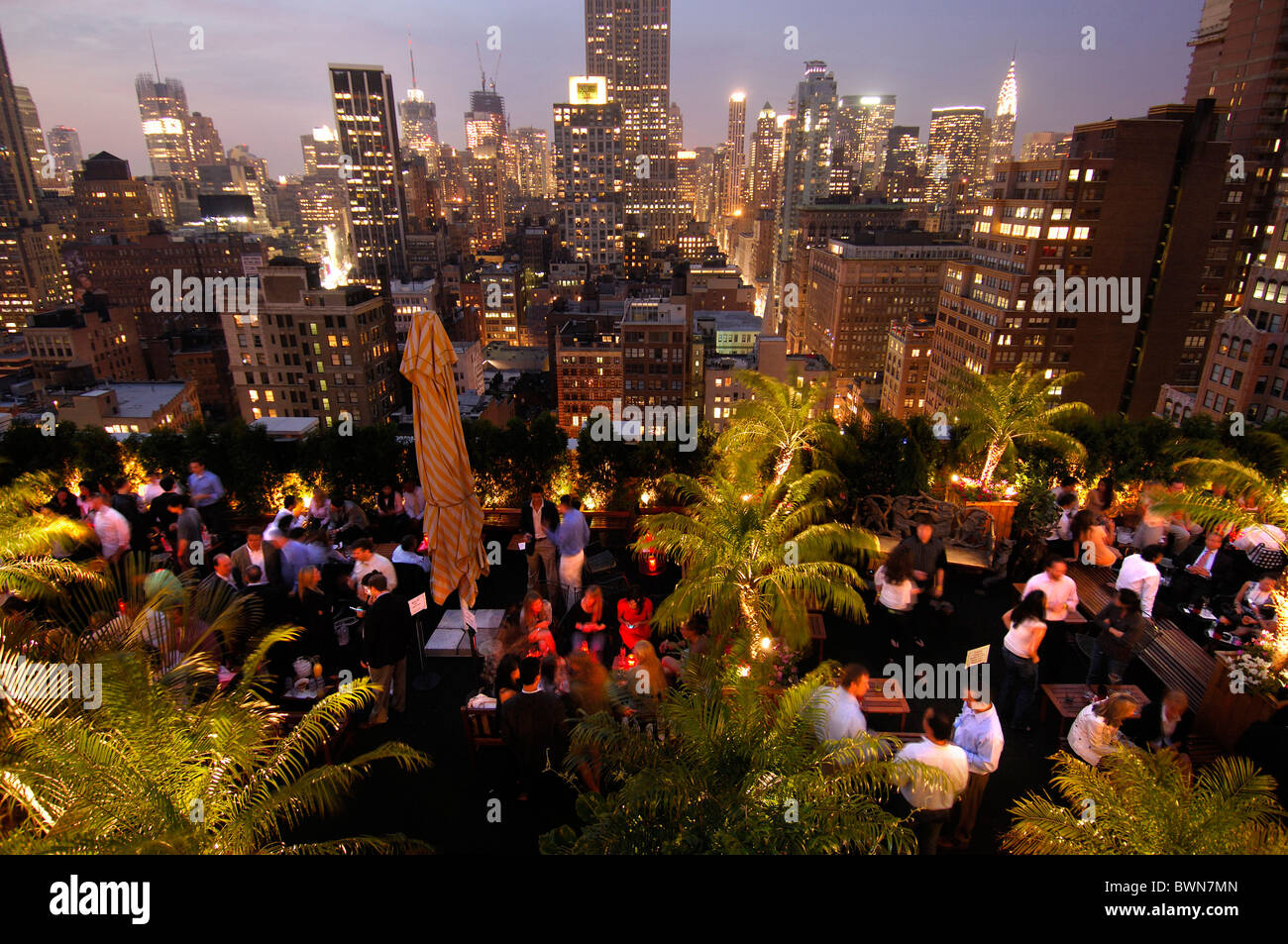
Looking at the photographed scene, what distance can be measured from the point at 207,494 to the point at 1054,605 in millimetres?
12944

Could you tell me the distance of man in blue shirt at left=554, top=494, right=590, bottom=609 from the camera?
8742mm

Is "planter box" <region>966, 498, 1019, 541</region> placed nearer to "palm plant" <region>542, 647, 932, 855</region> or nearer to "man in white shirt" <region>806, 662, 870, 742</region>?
"man in white shirt" <region>806, 662, 870, 742</region>

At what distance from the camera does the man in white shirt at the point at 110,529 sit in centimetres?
905

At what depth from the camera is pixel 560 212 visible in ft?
431

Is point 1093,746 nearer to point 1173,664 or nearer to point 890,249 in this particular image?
point 1173,664

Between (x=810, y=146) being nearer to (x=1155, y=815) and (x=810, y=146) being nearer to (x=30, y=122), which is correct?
(x=1155, y=815)

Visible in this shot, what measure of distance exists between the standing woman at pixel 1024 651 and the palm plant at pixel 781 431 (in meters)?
3.83

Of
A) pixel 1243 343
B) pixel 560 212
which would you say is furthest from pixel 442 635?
pixel 560 212

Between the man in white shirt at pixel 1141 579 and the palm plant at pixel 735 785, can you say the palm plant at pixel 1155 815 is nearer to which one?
the palm plant at pixel 735 785

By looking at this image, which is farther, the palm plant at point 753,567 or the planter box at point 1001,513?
the planter box at point 1001,513

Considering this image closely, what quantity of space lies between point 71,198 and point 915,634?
192 meters

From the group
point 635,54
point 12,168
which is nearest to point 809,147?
point 635,54

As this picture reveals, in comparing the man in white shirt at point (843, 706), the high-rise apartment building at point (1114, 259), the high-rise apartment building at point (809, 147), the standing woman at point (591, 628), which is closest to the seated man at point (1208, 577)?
the man in white shirt at point (843, 706)

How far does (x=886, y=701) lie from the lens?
678 centimetres
